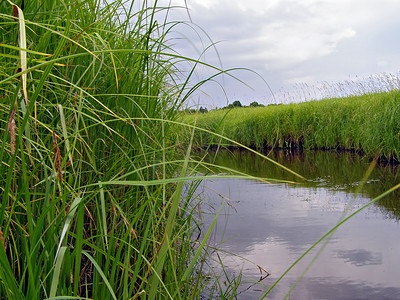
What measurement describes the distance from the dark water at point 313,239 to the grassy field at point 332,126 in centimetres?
113

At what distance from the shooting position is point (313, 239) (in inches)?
117

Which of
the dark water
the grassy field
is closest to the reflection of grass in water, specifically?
the dark water

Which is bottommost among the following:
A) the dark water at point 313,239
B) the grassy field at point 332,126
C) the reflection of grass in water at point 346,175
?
the dark water at point 313,239

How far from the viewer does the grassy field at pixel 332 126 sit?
20.6ft

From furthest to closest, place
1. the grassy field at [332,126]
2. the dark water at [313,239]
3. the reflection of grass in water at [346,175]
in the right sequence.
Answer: the grassy field at [332,126]
the reflection of grass in water at [346,175]
the dark water at [313,239]

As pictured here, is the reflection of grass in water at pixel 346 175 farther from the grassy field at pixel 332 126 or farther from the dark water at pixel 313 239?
the grassy field at pixel 332 126

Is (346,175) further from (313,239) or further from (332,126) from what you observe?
(332,126)

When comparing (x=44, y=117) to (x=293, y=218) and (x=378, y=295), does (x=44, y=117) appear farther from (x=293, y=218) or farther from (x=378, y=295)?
(x=293, y=218)

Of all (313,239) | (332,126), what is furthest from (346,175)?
(332,126)

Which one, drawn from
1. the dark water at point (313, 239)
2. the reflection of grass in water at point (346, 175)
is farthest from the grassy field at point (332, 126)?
the dark water at point (313, 239)

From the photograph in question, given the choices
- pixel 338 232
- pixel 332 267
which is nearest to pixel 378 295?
pixel 332 267

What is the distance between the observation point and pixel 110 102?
5.16 feet

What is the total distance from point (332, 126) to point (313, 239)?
Answer: 6.35 metres

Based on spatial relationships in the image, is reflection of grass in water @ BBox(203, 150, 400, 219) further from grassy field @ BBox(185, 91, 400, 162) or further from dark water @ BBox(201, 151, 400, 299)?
grassy field @ BBox(185, 91, 400, 162)
